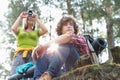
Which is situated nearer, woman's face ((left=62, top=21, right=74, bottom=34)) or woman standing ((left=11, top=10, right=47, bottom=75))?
woman's face ((left=62, top=21, right=74, bottom=34))

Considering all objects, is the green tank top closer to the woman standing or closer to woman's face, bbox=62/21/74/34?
the woman standing

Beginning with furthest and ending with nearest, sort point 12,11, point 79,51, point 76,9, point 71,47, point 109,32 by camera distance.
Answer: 1. point 12,11
2. point 76,9
3. point 109,32
4. point 79,51
5. point 71,47

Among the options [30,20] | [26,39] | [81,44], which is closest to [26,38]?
[26,39]

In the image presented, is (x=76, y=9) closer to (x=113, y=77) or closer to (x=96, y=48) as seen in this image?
(x=96, y=48)

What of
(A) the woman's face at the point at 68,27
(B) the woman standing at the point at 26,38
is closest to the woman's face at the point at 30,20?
(B) the woman standing at the point at 26,38

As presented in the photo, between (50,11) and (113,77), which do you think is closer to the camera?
(113,77)

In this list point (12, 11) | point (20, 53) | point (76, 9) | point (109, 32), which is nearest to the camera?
point (20, 53)

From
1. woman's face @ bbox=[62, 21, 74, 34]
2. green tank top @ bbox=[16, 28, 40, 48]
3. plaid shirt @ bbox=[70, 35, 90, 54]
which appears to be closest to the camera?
plaid shirt @ bbox=[70, 35, 90, 54]

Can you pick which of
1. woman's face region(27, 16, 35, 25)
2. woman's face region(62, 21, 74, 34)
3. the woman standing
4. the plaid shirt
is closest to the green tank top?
the woman standing

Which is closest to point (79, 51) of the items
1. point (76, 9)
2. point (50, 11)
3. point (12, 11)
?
point (76, 9)

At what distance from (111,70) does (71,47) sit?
37.7 inches

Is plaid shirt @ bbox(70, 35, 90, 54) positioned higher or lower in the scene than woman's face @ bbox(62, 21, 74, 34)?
lower

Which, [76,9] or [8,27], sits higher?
[76,9]

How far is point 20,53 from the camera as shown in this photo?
4.70 m
